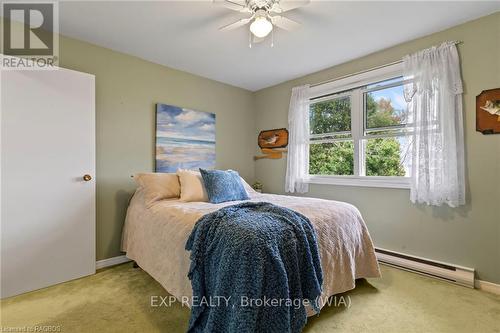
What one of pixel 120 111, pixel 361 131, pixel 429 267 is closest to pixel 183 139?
pixel 120 111

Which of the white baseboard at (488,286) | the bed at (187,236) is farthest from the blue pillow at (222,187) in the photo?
the white baseboard at (488,286)

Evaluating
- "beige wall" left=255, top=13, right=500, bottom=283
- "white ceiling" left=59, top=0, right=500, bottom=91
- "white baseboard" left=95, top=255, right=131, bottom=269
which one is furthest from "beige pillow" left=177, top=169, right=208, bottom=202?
"beige wall" left=255, top=13, right=500, bottom=283

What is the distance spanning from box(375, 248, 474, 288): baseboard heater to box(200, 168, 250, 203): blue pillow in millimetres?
1709

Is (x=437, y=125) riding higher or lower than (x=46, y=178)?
higher

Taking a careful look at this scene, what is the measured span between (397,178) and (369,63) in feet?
4.56

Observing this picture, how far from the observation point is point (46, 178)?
219cm

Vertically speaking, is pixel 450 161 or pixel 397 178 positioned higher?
pixel 450 161

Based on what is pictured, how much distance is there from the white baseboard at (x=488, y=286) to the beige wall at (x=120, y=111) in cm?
354

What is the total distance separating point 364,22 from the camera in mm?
2246

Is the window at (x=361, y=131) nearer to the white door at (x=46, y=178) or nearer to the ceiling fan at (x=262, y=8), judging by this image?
the ceiling fan at (x=262, y=8)

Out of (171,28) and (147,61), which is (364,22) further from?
(147,61)

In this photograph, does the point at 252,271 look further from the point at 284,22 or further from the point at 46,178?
the point at 46,178

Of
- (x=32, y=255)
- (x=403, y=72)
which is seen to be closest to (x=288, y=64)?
(x=403, y=72)

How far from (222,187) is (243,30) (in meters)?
1.56
